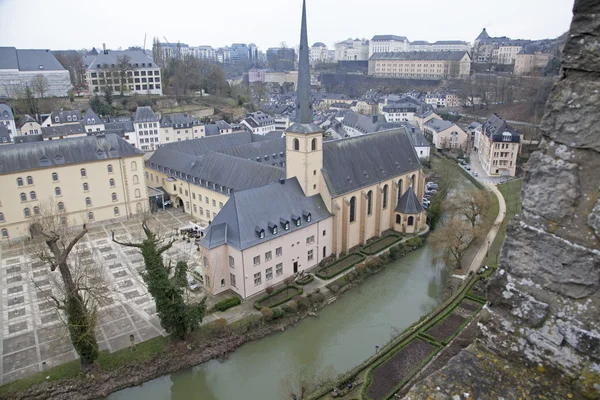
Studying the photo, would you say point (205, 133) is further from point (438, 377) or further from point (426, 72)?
point (426, 72)

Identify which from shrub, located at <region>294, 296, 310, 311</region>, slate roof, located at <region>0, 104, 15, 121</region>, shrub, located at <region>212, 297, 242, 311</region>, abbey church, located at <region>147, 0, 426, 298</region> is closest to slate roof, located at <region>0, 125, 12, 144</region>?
slate roof, located at <region>0, 104, 15, 121</region>

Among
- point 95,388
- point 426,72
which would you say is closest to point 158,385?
point 95,388

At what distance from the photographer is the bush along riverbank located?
62.5 ft

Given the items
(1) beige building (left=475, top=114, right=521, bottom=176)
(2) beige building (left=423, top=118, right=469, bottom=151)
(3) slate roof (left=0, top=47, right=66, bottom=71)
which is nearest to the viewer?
(1) beige building (left=475, top=114, right=521, bottom=176)

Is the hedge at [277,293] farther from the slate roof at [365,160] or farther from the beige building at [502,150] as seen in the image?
the beige building at [502,150]

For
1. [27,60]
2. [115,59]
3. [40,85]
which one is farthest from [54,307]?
[115,59]

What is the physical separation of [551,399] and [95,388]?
2031 centimetres

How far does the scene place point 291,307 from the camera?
25172 millimetres

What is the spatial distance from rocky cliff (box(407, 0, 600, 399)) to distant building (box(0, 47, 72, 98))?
83763 mm

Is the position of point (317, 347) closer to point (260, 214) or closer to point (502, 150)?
point (260, 214)

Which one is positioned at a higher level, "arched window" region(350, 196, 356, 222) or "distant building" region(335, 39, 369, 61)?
"distant building" region(335, 39, 369, 61)

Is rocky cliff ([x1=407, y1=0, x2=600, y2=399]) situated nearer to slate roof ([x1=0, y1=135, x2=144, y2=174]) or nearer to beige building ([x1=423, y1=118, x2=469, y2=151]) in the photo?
slate roof ([x1=0, y1=135, x2=144, y2=174])

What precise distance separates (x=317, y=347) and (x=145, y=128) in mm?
49195

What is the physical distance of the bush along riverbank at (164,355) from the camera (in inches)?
750
